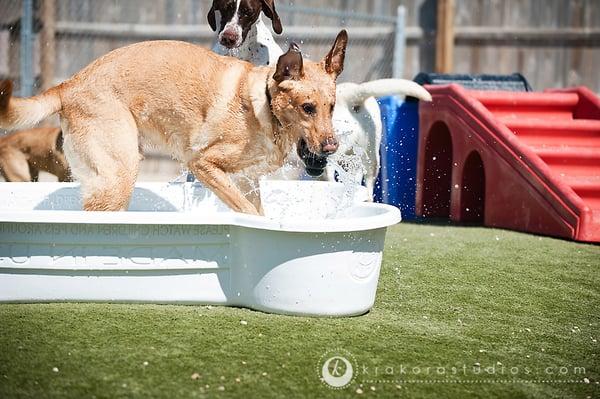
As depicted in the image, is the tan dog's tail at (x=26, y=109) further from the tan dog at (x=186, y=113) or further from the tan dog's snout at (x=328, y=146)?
the tan dog's snout at (x=328, y=146)

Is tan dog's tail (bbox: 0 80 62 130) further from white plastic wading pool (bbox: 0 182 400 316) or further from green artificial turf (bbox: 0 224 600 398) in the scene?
green artificial turf (bbox: 0 224 600 398)

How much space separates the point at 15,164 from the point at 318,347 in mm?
4504

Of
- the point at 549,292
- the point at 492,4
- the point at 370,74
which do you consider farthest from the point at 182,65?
the point at 492,4

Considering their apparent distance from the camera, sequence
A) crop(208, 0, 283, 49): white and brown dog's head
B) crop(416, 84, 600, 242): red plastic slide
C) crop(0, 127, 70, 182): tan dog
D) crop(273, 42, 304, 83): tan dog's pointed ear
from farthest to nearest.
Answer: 1. crop(0, 127, 70, 182): tan dog
2. crop(416, 84, 600, 242): red plastic slide
3. crop(208, 0, 283, 49): white and brown dog's head
4. crop(273, 42, 304, 83): tan dog's pointed ear

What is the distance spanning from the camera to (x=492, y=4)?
11.0 meters

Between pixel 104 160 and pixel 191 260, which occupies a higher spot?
pixel 104 160

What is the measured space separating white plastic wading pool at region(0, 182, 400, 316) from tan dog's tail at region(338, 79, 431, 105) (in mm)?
2729

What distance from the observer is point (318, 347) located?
2975mm

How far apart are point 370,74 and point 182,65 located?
7344 mm

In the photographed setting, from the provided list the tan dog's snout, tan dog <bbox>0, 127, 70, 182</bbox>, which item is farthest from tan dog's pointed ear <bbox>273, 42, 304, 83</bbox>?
tan dog <bbox>0, 127, 70, 182</bbox>

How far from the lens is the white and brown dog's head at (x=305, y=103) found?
11.8 ft

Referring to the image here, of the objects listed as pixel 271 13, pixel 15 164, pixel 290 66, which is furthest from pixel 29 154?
pixel 290 66

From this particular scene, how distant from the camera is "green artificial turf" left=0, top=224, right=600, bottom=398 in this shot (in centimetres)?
257

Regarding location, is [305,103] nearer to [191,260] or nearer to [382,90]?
[191,260]
